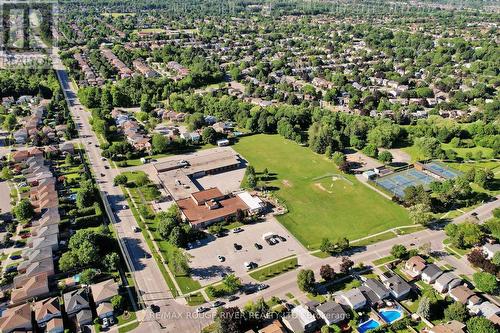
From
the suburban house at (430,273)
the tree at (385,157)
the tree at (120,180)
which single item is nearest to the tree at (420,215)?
the suburban house at (430,273)

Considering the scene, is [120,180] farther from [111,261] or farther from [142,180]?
[111,261]

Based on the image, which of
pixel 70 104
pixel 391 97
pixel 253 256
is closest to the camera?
pixel 253 256

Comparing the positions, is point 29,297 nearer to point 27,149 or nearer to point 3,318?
point 3,318

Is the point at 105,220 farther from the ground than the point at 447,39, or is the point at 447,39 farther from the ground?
the point at 447,39

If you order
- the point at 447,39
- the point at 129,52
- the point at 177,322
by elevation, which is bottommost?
the point at 177,322

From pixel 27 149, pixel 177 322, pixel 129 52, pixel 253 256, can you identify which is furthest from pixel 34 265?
pixel 129 52

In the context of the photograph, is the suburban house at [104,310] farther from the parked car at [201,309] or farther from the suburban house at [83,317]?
the parked car at [201,309]

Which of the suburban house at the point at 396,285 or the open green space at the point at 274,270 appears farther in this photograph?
the open green space at the point at 274,270
